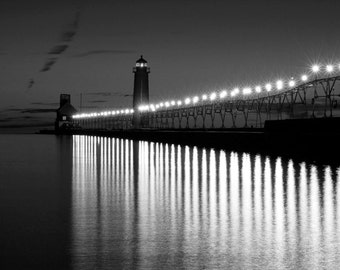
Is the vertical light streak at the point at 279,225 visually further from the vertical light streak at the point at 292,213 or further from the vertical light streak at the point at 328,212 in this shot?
the vertical light streak at the point at 328,212

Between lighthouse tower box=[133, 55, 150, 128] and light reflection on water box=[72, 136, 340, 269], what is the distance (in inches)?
4584

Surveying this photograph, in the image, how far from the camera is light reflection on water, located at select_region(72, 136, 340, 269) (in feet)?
25.6

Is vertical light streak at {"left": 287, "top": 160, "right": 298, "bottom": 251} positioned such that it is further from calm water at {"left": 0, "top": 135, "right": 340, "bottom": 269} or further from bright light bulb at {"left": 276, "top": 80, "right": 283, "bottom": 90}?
bright light bulb at {"left": 276, "top": 80, "right": 283, "bottom": 90}

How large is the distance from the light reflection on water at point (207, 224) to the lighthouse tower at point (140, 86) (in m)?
116

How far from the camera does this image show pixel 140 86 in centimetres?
13725

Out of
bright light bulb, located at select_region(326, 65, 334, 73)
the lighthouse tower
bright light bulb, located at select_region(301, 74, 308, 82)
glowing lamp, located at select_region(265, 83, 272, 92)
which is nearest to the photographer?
bright light bulb, located at select_region(326, 65, 334, 73)

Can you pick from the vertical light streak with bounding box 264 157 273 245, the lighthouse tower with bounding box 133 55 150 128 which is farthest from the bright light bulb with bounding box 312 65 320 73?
the lighthouse tower with bounding box 133 55 150 128

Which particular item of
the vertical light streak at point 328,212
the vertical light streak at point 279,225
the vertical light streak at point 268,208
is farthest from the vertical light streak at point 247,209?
the vertical light streak at point 328,212

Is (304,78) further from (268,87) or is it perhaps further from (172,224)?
(172,224)

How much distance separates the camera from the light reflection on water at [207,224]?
7.81m

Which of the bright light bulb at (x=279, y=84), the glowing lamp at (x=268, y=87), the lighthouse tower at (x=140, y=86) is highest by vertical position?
the lighthouse tower at (x=140, y=86)

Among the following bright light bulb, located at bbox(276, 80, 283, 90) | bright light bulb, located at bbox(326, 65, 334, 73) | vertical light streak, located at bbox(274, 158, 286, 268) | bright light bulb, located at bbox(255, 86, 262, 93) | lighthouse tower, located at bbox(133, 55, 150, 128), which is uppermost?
lighthouse tower, located at bbox(133, 55, 150, 128)

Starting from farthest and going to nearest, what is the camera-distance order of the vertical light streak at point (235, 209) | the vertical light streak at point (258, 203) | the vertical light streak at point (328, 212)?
the vertical light streak at point (258, 203) → the vertical light streak at point (235, 209) → the vertical light streak at point (328, 212)

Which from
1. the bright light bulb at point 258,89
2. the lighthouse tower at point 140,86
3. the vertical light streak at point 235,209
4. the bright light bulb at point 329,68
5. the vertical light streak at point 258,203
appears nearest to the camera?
the vertical light streak at point 235,209
